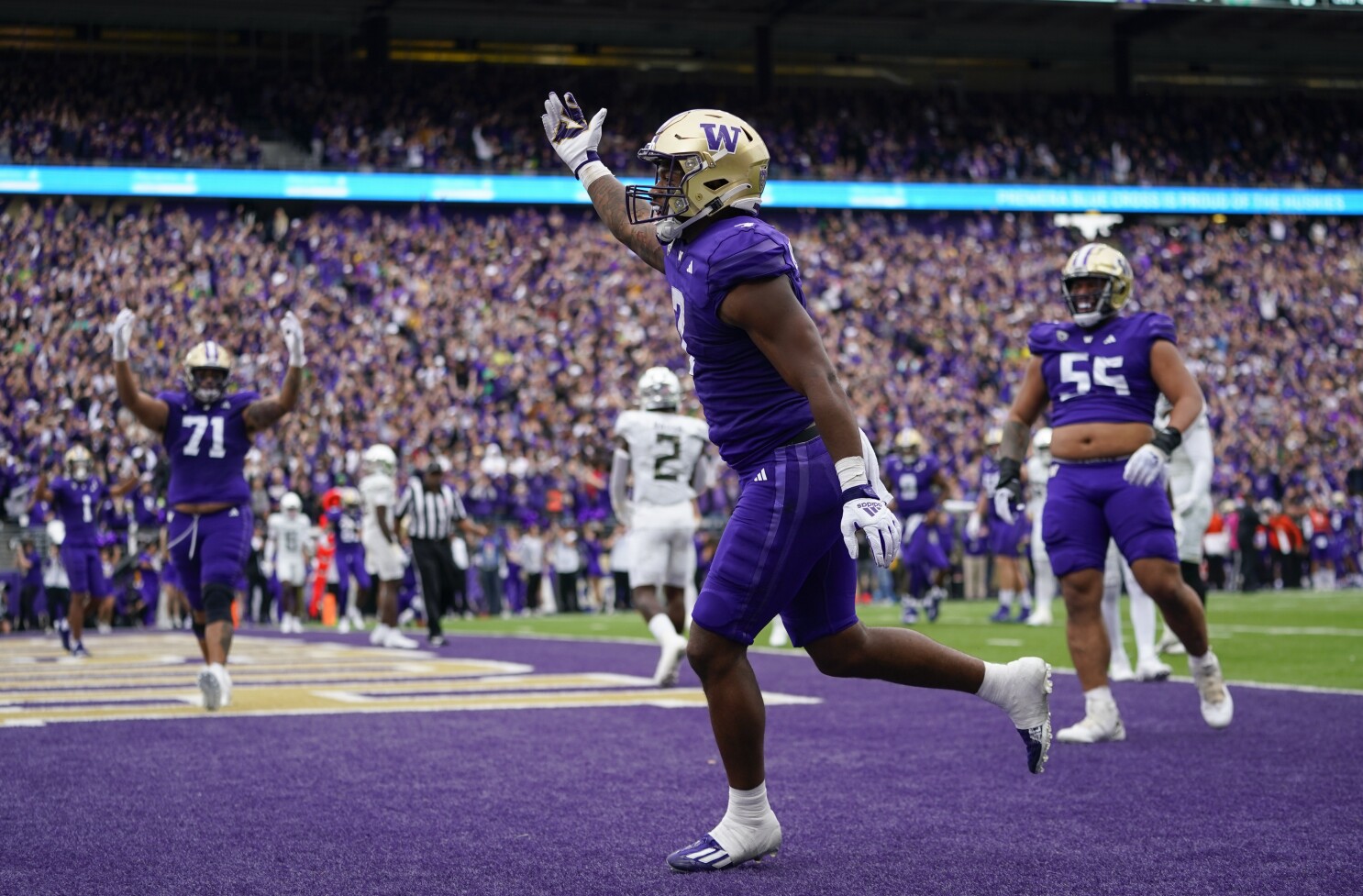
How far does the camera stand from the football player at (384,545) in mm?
14422

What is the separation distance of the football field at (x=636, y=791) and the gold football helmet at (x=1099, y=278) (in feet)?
5.93

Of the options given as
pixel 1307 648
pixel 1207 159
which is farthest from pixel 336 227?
pixel 1307 648

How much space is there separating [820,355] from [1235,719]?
4042 millimetres

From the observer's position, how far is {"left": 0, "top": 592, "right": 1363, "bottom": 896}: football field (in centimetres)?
388

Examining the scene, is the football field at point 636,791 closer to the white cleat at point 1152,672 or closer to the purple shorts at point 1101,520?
the white cleat at point 1152,672

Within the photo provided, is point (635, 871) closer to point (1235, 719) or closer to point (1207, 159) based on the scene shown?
point (1235, 719)

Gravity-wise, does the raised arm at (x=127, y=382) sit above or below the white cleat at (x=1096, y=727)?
above

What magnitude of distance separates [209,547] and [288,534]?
11.7m

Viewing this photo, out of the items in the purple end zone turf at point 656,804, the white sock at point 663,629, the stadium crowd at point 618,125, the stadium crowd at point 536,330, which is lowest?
the purple end zone turf at point 656,804

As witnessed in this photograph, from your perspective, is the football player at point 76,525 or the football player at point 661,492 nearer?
the football player at point 661,492

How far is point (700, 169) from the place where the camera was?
4113 millimetres

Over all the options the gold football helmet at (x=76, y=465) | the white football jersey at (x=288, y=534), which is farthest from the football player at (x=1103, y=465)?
the white football jersey at (x=288, y=534)

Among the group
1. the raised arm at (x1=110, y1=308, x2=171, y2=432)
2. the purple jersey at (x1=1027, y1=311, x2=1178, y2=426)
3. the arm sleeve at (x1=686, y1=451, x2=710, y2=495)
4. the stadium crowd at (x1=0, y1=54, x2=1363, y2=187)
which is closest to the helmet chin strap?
the purple jersey at (x1=1027, y1=311, x2=1178, y2=426)

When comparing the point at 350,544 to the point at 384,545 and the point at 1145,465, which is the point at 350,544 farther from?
the point at 1145,465
